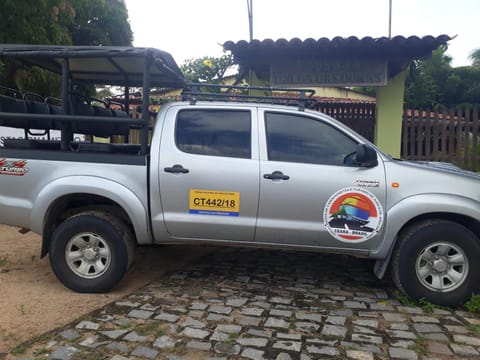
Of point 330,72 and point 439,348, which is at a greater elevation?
point 330,72

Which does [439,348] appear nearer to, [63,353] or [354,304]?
[354,304]

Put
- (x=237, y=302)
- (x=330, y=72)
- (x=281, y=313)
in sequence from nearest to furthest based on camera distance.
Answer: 1. (x=281, y=313)
2. (x=237, y=302)
3. (x=330, y=72)

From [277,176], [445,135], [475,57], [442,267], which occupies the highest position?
[475,57]

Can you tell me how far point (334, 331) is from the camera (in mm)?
3492

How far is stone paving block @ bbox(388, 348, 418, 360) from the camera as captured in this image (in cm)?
311

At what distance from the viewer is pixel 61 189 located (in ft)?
13.8

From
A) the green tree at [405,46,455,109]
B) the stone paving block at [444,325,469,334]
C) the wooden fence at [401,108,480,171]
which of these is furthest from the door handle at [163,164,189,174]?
the green tree at [405,46,455,109]

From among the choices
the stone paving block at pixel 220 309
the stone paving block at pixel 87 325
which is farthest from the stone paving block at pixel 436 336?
the stone paving block at pixel 87 325

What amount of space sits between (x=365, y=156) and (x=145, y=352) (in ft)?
7.93

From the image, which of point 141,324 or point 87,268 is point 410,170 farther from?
point 87,268

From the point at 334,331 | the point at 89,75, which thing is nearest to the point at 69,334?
the point at 334,331

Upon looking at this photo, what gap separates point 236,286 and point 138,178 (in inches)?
56.5

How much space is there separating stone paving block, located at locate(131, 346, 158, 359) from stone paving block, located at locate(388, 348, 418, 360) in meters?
1.64

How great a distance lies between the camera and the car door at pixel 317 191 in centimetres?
404
